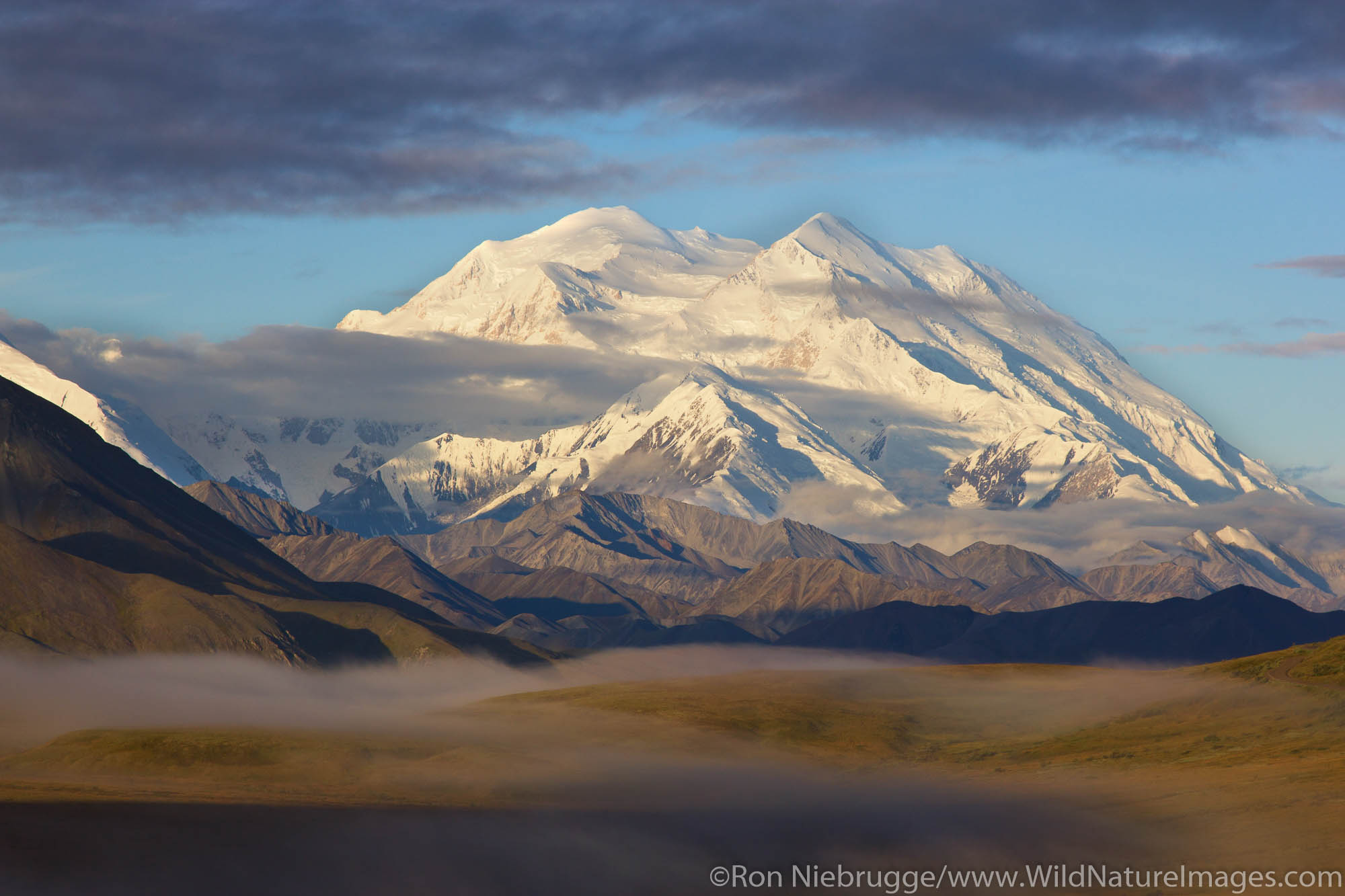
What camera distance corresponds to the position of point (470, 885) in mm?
192125

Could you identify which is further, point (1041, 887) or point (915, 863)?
point (915, 863)

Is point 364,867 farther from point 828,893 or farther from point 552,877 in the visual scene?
point 828,893

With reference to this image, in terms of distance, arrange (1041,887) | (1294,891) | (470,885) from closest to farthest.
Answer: (1294,891) < (1041,887) < (470,885)

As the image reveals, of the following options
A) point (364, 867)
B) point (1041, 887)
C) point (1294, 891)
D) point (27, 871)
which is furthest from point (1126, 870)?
point (27, 871)

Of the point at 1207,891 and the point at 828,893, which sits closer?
the point at 1207,891

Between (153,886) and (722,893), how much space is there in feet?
200

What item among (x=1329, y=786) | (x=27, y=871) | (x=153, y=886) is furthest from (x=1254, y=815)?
(x=27, y=871)

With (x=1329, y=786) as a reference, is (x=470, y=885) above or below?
below

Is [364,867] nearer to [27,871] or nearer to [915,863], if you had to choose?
[27,871]

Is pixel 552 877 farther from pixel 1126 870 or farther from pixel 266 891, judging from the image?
pixel 1126 870

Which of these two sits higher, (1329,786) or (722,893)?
(1329,786)

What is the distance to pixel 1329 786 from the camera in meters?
193

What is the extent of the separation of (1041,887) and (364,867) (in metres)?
75.5

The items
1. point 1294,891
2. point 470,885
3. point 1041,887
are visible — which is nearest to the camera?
point 1294,891
